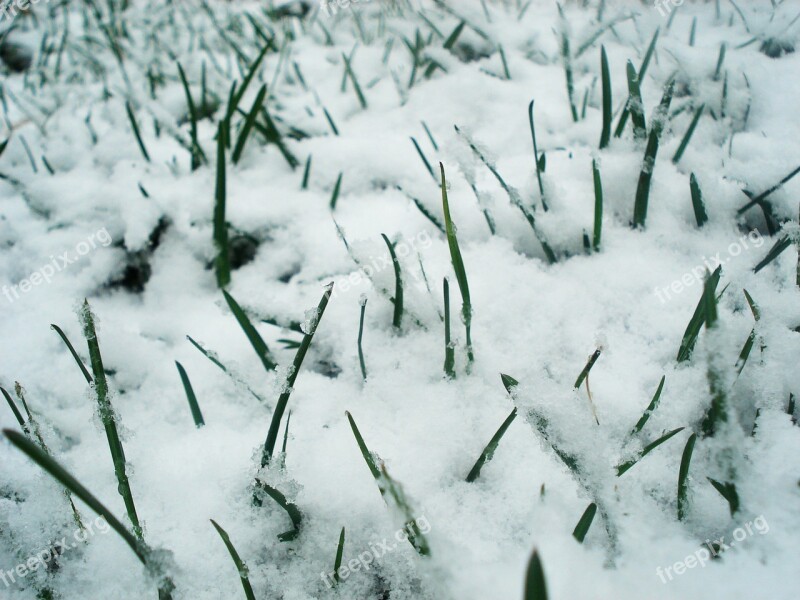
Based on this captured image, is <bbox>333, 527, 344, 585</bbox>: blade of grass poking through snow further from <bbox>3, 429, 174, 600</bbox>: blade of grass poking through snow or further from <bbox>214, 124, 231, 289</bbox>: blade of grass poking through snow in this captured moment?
<bbox>214, 124, 231, 289</bbox>: blade of grass poking through snow

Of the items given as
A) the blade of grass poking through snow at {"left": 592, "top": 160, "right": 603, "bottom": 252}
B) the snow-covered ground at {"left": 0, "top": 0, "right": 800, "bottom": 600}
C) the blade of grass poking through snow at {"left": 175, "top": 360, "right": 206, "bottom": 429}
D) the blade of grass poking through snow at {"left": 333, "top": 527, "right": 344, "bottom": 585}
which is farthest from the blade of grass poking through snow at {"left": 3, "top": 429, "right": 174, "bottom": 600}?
the blade of grass poking through snow at {"left": 592, "top": 160, "right": 603, "bottom": 252}

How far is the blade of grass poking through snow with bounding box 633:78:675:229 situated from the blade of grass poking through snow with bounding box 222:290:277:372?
0.71 metres

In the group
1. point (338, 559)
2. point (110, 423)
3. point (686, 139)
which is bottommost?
point (338, 559)

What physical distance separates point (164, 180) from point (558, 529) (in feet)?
3.96

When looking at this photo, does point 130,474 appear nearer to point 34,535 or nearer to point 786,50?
point 34,535

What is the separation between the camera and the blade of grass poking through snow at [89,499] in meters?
0.37

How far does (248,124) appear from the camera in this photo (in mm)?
1230

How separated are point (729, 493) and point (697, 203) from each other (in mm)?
554

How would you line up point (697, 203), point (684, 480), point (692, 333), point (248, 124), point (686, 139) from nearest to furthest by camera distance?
point (684, 480) → point (692, 333) → point (697, 203) → point (686, 139) → point (248, 124)

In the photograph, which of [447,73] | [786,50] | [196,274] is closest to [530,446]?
[196,274]

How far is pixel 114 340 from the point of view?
853 mm

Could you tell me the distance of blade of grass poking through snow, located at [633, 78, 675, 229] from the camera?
844mm

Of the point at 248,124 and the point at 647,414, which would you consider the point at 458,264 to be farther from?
the point at 248,124

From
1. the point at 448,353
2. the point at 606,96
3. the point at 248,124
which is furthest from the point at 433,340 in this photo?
the point at 248,124
